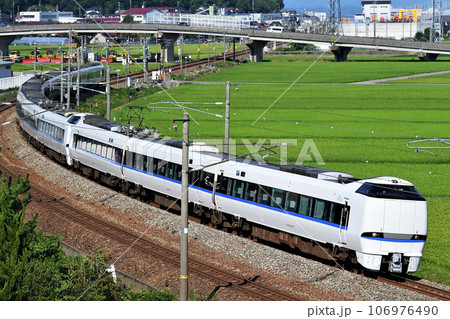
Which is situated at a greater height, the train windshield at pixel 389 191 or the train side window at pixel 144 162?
the train windshield at pixel 389 191

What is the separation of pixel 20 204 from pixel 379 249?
13121 millimetres

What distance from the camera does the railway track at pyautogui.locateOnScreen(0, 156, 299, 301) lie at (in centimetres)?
2520

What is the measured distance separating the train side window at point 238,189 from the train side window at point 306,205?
3.77 m

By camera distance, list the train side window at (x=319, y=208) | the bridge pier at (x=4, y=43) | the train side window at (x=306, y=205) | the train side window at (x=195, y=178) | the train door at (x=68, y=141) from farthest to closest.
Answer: the bridge pier at (x=4, y=43), the train door at (x=68, y=141), the train side window at (x=195, y=178), the train side window at (x=306, y=205), the train side window at (x=319, y=208)

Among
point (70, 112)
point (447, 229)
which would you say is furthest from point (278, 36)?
point (447, 229)

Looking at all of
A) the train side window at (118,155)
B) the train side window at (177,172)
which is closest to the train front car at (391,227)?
the train side window at (177,172)

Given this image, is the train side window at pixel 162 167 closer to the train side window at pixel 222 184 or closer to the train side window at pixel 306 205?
the train side window at pixel 222 184

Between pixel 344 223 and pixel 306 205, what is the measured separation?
2284 mm

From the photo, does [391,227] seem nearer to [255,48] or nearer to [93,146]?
[93,146]

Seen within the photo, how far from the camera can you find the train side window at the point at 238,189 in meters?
31.7

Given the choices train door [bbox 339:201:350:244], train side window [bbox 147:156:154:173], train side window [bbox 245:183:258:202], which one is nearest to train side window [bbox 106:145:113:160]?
train side window [bbox 147:156:154:173]

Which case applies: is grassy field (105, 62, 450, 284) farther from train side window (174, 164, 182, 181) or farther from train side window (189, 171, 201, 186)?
train side window (174, 164, 182, 181)

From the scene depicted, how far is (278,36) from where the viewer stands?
149875mm

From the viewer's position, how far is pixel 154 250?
3073cm
